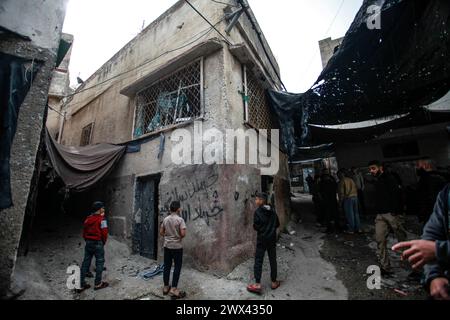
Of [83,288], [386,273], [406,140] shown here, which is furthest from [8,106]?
[406,140]

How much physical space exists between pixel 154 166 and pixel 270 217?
334cm

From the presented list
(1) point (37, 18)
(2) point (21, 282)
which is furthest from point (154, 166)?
(1) point (37, 18)

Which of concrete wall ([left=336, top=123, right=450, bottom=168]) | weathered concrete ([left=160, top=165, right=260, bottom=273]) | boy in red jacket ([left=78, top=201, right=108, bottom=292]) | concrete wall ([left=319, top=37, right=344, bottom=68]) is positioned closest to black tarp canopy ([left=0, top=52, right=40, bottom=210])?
boy in red jacket ([left=78, top=201, right=108, bottom=292])

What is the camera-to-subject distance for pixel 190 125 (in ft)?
17.1

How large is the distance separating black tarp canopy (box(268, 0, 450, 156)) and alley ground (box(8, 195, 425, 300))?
295 cm

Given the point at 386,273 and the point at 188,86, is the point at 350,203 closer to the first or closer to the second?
the point at 386,273

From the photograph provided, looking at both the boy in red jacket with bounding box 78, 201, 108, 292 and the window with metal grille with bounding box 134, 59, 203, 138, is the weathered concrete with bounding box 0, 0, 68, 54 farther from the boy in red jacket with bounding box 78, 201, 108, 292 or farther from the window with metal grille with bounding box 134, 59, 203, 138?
the boy in red jacket with bounding box 78, 201, 108, 292

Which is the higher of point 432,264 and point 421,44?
point 421,44

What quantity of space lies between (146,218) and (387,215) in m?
5.44

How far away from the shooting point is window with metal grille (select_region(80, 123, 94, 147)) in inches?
350

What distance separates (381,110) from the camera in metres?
6.37

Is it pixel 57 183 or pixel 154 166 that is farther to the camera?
pixel 57 183

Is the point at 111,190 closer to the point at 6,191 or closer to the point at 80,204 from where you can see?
the point at 80,204

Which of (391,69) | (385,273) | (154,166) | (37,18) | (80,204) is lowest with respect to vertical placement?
A: (385,273)
